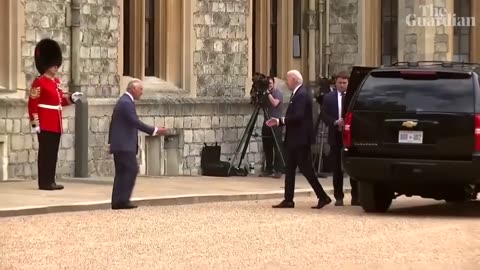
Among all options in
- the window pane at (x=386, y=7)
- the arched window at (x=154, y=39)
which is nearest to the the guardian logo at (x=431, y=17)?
the window pane at (x=386, y=7)

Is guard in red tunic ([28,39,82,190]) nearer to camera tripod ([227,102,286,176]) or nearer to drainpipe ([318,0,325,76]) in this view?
camera tripod ([227,102,286,176])

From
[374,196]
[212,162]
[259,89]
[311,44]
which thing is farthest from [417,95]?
[311,44]

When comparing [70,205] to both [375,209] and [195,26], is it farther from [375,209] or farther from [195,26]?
[195,26]

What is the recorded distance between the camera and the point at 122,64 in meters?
21.6

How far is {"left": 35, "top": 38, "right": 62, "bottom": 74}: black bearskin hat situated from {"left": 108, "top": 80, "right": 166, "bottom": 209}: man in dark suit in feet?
12.8

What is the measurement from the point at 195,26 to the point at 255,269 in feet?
41.6

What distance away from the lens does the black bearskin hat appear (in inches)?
770

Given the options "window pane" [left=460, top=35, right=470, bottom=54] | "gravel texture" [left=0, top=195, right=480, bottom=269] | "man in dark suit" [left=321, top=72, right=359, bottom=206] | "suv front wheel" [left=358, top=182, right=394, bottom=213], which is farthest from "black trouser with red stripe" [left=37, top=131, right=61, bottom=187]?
"window pane" [left=460, top=35, right=470, bottom=54]

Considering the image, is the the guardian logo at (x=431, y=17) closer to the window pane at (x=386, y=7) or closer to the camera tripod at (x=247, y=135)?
the window pane at (x=386, y=7)

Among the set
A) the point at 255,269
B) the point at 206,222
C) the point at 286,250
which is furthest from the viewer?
the point at 206,222

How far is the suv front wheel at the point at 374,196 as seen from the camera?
15.4 metres

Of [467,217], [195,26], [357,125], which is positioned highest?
[195,26]

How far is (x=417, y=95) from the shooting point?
1496 centimetres

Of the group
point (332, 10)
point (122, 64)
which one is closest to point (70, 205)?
point (122, 64)
